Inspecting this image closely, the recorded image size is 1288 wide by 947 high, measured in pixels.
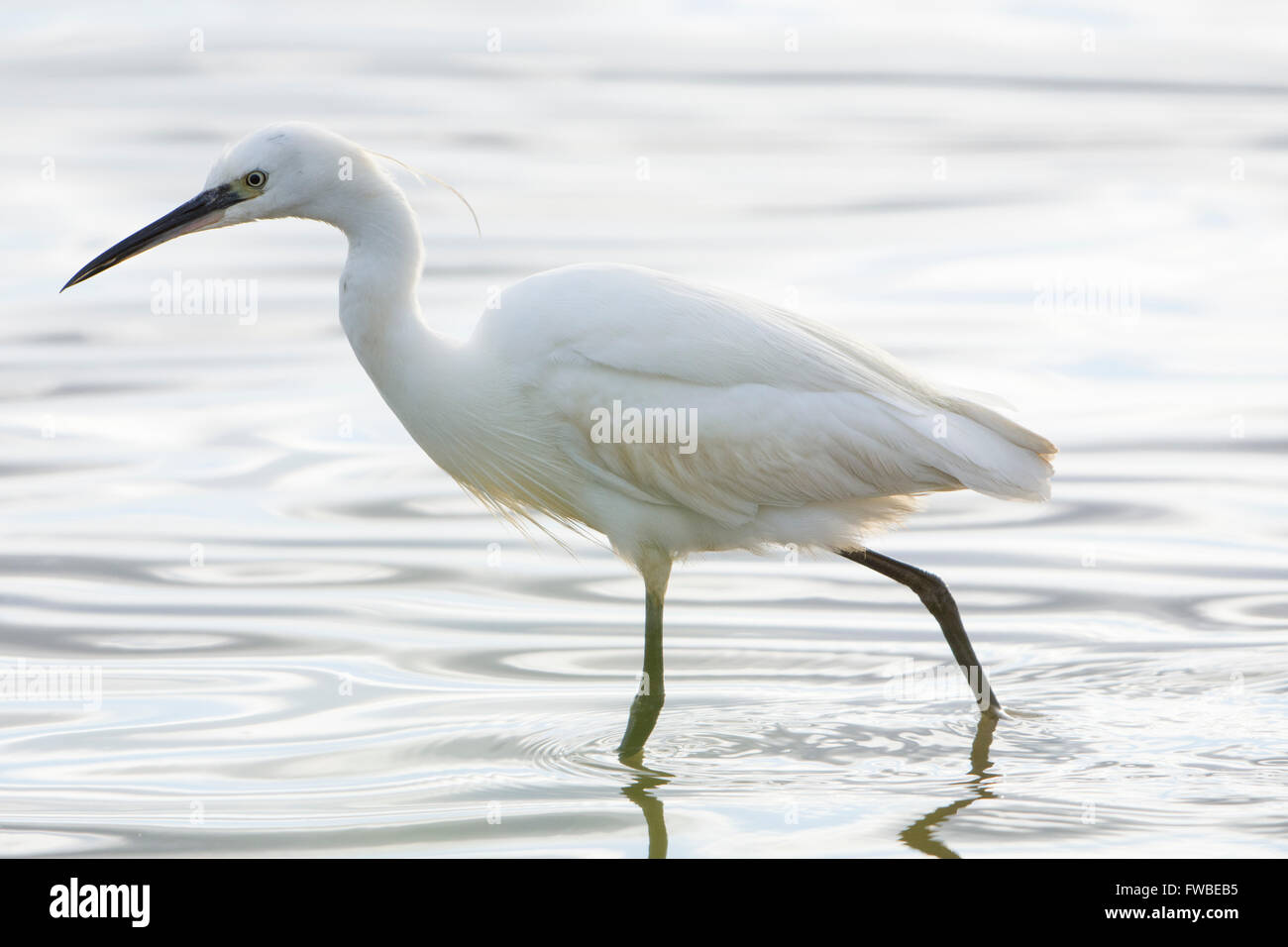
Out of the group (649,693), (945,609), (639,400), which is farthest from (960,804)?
(639,400)

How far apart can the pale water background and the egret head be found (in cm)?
179

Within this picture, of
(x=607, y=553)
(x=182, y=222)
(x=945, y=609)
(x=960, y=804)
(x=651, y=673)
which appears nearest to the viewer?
(x=960, y=804)

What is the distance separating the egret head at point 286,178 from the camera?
615cm

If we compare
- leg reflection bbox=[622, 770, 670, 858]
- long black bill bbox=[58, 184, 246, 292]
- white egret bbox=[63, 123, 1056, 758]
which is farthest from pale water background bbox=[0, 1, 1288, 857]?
A: long black bill bbox=[58, 184, 246, 292]

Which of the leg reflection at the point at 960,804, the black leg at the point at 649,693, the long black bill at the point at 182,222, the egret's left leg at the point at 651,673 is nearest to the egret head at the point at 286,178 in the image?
the long black bill at the point at 182,222

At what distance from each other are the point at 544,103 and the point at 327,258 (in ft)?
12.8

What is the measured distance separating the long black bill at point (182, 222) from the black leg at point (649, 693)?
186 cm

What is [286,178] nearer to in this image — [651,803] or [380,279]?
[380,279]

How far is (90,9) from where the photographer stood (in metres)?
18.9

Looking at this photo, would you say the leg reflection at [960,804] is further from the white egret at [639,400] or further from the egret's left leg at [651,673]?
the egret's left leg at [651,673]

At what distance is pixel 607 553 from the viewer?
8719mm

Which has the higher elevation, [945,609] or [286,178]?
[286,178]

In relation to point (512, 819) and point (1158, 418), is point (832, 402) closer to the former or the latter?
point (512, 819)

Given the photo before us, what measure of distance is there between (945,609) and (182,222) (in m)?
2.86
